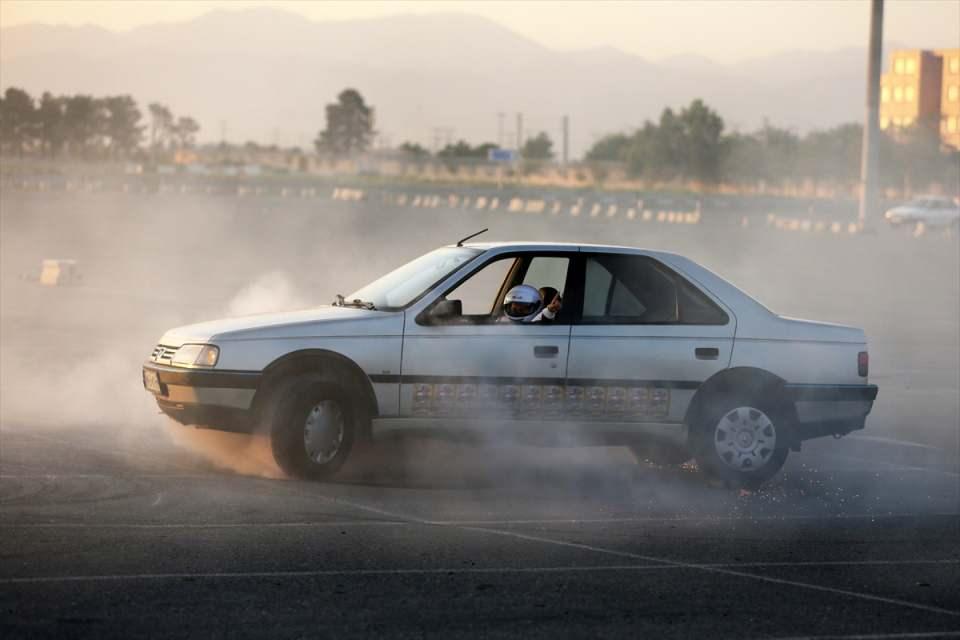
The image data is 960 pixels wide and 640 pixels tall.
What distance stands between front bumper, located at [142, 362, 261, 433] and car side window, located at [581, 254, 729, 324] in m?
2.24

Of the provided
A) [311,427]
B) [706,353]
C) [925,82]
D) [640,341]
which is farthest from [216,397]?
[925,82]

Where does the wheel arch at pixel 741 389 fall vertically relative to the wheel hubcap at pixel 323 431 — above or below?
above

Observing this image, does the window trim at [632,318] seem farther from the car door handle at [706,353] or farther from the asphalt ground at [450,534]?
the asphalt ground at [450,534]

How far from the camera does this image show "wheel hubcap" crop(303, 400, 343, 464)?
9789mm

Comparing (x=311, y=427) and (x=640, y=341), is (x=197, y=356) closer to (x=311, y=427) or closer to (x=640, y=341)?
(x=311, y=427)

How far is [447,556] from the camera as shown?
→ 311 inches

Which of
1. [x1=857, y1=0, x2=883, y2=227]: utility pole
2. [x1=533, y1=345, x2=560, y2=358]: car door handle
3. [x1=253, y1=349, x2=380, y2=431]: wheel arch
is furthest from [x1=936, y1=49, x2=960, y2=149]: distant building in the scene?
[x1=253, y1=349, x2=380, y2=431]: wheel arch

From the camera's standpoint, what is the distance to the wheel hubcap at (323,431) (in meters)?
9.79

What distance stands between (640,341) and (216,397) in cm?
272

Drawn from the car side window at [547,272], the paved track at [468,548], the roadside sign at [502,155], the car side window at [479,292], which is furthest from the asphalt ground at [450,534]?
the roadside sign at [502,155]

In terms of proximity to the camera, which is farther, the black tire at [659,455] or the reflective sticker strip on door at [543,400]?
the black tire at [659,455]

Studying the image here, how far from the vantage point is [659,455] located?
36.2 ft

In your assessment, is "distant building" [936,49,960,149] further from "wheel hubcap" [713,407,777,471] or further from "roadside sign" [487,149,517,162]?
"wheel hubcap" [713,407,777,471]

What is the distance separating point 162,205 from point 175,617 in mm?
59740
